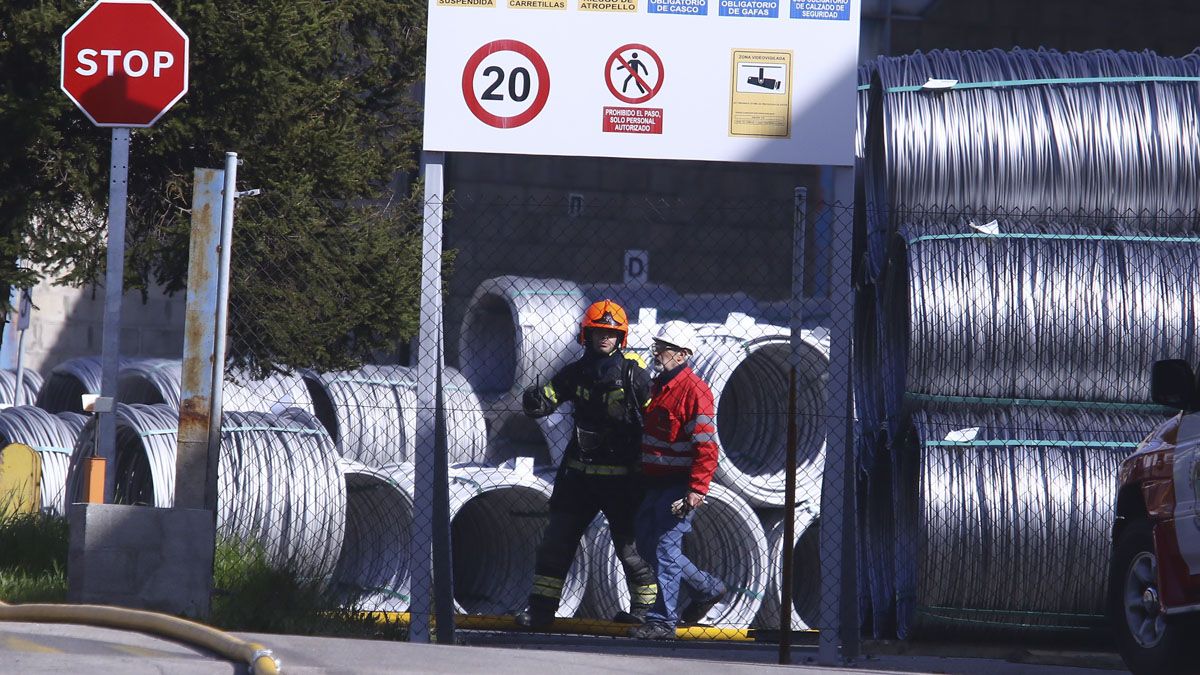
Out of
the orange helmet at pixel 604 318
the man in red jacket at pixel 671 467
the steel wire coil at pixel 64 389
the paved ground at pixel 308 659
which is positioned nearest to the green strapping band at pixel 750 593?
the man in red jacket at pixel 671 467

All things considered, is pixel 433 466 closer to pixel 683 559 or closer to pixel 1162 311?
pixel 683 559

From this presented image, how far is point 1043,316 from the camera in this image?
28.9ft

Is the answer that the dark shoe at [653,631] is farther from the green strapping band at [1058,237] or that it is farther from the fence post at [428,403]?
the green strapping band at [1058,237]

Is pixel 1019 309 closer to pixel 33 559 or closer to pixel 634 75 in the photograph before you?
pixel 634 75

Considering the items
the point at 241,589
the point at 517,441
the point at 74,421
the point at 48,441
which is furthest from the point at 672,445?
the point at 74,421

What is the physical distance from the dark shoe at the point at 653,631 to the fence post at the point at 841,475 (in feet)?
3.01

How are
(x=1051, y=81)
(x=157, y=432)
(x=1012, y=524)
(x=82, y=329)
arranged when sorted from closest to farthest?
(x=1012, y=524) → (x=1051, y=81) → (x=157, y=432) → (x=82, y=329)

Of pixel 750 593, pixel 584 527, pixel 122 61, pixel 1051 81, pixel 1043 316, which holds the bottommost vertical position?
pixel 750 593

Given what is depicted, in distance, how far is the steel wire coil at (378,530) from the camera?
1122cm

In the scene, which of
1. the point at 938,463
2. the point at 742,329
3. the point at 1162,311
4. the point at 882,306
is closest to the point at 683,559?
the point at 938,463

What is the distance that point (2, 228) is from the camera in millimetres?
10266

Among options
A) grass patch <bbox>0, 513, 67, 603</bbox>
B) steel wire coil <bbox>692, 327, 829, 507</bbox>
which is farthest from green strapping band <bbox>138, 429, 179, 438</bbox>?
steel wire coil <bbox>692, 327, 829, 507</bbox>

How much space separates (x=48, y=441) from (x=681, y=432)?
21.6 ft

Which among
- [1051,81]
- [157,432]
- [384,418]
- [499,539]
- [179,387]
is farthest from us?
[384,418]
